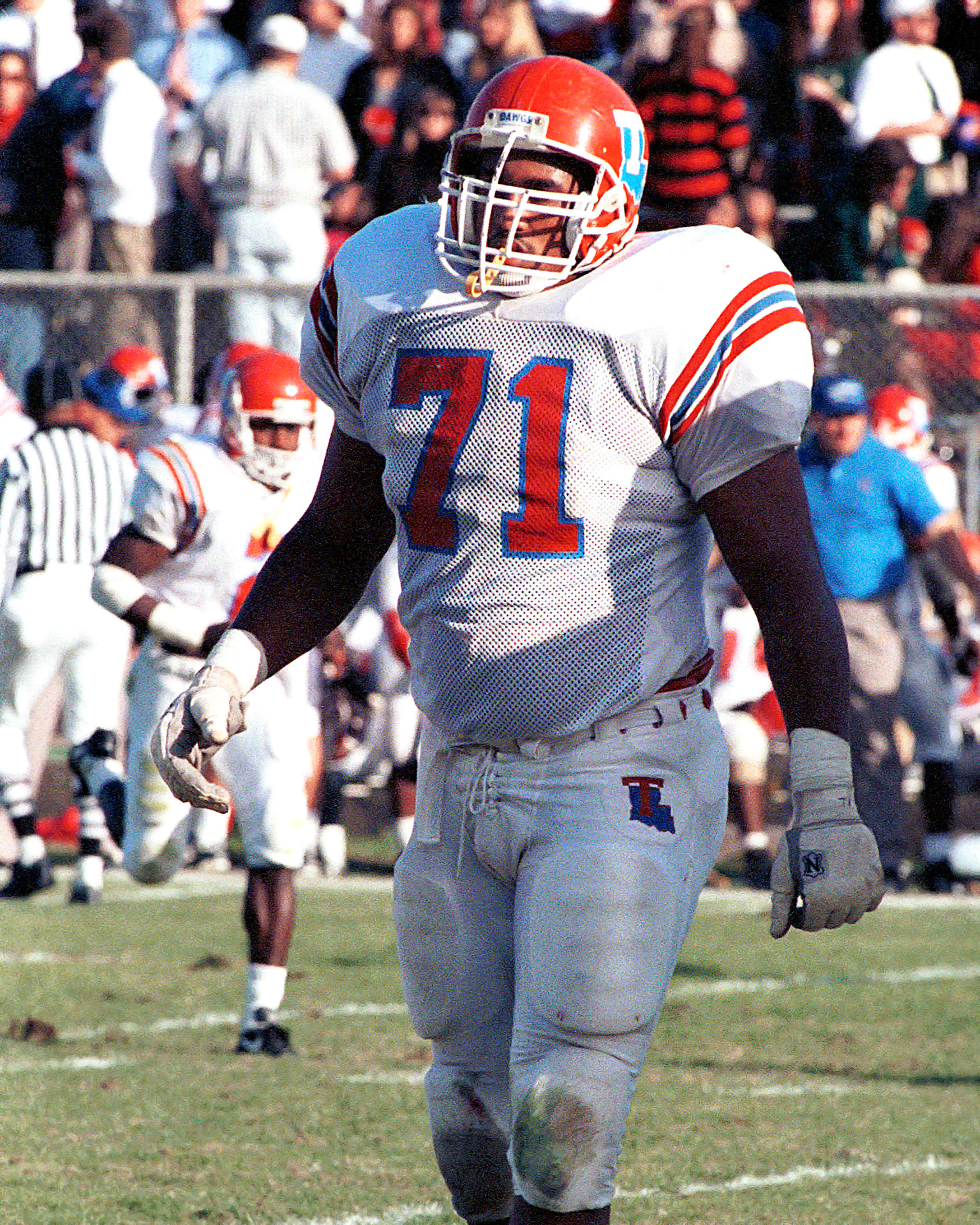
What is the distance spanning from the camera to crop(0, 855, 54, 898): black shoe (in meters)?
7.80

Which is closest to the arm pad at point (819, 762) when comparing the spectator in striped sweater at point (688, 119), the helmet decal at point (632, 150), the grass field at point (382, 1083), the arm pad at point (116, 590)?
the helmet decal at point (632, 150)

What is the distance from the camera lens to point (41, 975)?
6367 millimetres

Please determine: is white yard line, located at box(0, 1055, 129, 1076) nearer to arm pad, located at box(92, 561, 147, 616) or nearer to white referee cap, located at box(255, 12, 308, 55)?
arm pad, located at box(92, 561, 147, 616)

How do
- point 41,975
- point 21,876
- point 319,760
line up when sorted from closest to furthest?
1. point 41,975
2. point 21,876
3. point 319,760

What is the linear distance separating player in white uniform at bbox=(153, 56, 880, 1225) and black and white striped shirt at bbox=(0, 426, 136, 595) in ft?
15.9

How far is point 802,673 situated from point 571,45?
911cm

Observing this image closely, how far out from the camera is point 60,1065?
524 centimetres

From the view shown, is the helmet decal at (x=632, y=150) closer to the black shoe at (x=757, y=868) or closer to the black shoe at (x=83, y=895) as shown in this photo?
the black shoe at (x=83, y=895)

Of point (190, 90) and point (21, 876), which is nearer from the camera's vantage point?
point (21, 876)

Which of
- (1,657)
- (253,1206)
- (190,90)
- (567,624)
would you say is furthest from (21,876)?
(567,624)

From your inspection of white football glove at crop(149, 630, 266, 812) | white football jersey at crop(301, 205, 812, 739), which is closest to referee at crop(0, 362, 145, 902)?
white football glove at crop(149, 630, 266, 812)

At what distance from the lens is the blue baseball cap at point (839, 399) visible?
26.7 ft

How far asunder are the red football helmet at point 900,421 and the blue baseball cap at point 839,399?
0.92m

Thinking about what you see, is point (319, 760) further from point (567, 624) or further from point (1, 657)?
point (567, 624)
